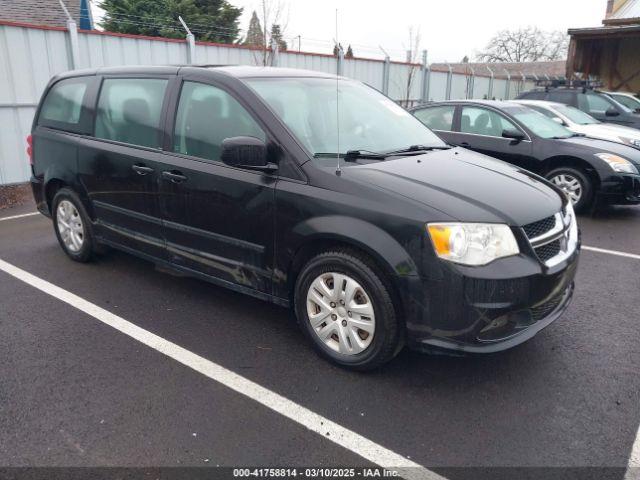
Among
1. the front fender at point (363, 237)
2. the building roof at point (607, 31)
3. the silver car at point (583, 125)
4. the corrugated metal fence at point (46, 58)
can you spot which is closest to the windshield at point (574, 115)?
the silver car at point (583, 125)

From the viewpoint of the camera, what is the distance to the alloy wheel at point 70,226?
4.96 m

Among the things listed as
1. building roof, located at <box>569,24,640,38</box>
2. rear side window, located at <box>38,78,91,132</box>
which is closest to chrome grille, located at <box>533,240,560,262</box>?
rear side window, located at <box>38,78,91,132</box>

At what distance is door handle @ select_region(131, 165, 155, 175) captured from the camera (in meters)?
4.00

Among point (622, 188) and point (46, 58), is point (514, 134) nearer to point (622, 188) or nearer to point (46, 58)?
point (622, 188)

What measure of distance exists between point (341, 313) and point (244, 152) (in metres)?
1.12

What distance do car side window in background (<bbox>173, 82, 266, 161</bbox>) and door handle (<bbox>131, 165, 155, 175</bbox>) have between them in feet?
0.93


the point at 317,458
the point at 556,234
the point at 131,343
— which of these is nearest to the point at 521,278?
the point at 556,234

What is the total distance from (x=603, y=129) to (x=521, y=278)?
21.9ft

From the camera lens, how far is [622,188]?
267 inches

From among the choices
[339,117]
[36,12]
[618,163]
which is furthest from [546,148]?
[36,12]

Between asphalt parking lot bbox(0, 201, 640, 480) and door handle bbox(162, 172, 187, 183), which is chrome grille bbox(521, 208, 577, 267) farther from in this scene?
door handle bbox(162, 172, 187, 183)

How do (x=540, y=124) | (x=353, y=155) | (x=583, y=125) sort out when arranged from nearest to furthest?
(x=353, y=155) → (x=540, y=124) → (x=583, y=125)

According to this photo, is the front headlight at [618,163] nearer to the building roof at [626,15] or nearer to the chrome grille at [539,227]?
the chrome grille at [539,227]

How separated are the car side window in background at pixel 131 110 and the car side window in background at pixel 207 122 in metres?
0.25
